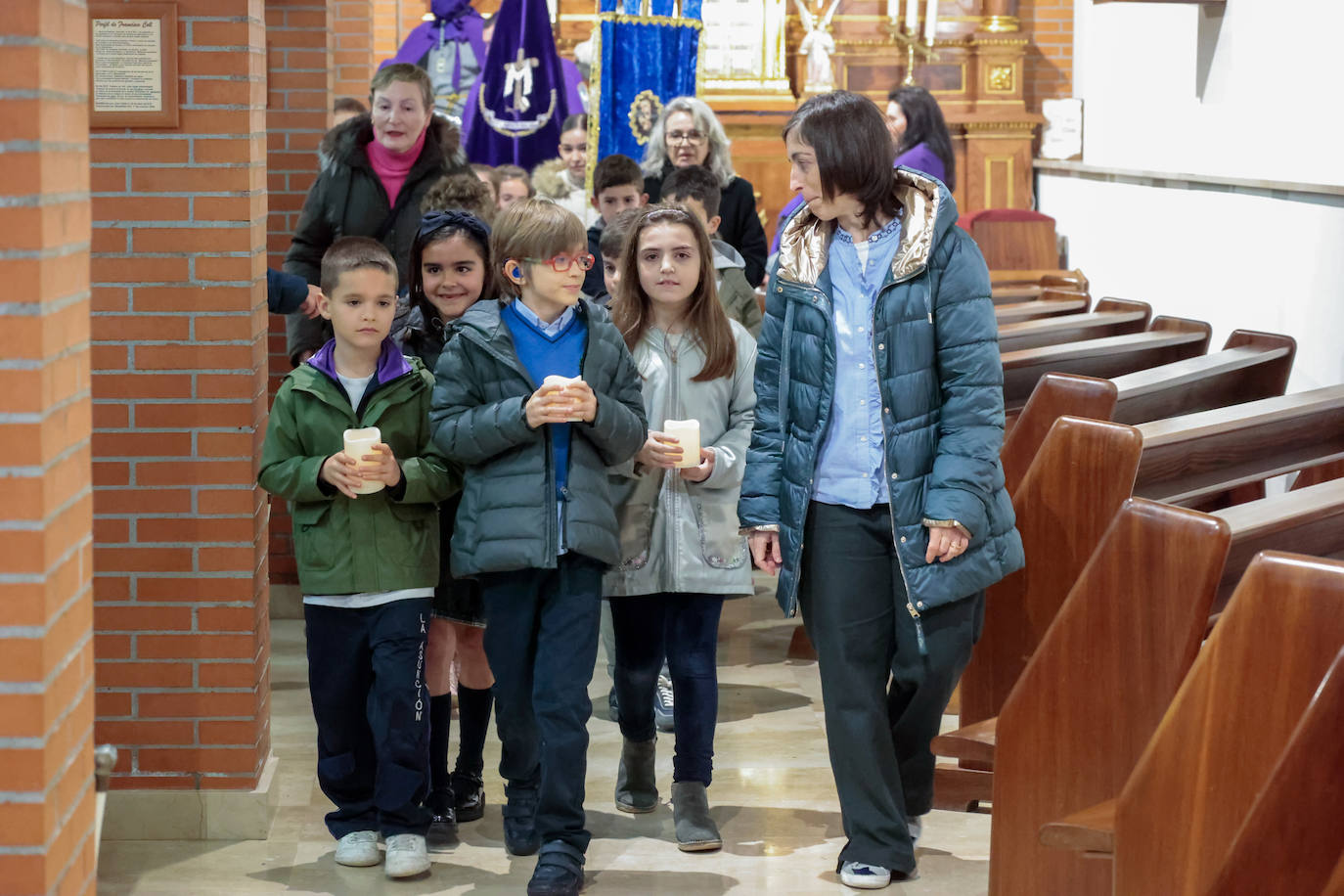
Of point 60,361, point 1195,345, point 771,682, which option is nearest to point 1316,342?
point 1195,345

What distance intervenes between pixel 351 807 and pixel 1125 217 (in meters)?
4.72

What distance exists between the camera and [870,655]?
3.33m

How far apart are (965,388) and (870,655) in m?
0.58

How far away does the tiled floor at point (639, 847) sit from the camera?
3.47m

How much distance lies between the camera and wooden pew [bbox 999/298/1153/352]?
5.02 metres

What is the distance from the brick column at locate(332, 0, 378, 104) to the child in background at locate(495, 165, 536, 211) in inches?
81.9

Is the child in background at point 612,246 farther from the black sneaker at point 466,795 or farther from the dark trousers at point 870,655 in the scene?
the black sneaker at point 466,795

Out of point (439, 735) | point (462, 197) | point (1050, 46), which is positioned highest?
point (1050, 46)

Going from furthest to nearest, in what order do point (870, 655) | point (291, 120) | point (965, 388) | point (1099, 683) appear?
point (291, 120) < point (870, 655) < point (965, 388) < point (1099, 683)

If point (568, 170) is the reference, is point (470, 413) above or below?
below

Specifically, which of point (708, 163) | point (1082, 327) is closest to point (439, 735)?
point (1082, 327)

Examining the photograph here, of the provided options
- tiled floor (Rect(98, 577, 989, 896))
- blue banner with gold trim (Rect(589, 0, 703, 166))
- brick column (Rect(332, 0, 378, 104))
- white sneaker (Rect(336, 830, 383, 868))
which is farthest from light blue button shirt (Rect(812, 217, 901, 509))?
brick column (Rect(332, 0, 378, 104))

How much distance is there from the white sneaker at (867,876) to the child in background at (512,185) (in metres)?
3.23

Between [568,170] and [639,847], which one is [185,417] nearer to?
[639,847]
